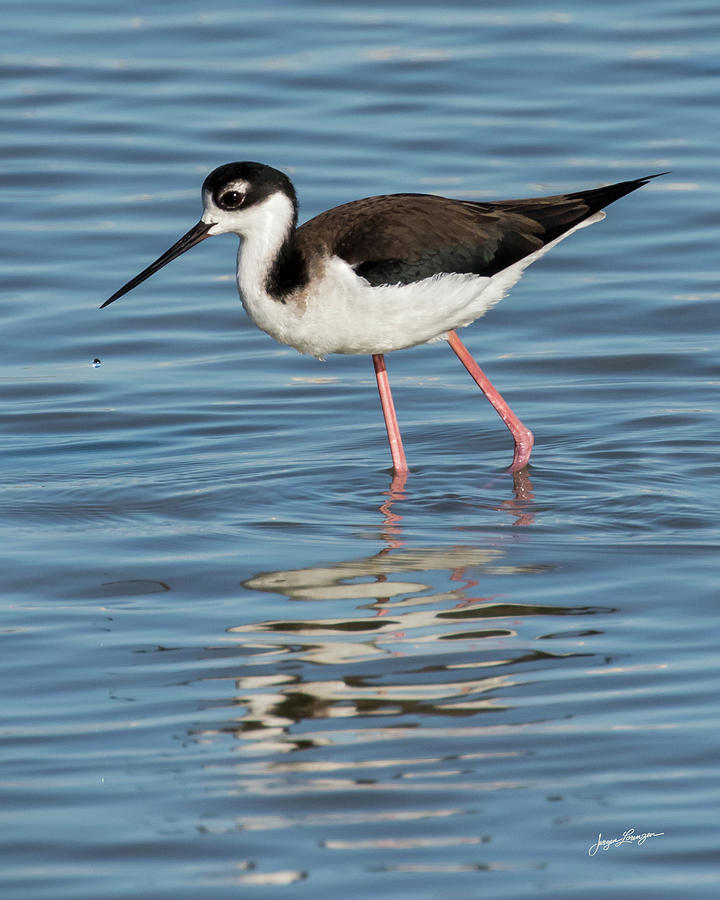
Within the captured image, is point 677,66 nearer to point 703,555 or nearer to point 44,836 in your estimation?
point 703,555

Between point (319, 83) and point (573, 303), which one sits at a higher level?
point (319, 83)

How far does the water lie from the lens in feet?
13.9

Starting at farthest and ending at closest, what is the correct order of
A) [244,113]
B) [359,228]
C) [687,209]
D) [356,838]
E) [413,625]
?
[244,113] < [687,209] < [359,228] < [413,625] < [356,838]

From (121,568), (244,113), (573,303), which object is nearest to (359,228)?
(121,568)

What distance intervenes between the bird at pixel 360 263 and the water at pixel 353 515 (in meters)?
0.63

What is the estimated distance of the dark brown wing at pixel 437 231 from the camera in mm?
7262

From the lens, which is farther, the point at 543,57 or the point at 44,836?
the point at 543,57

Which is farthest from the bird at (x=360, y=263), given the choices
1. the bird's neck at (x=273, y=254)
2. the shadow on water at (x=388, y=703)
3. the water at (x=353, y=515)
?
the shadow on water at (x=388, y=703)

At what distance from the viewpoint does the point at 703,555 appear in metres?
6.21

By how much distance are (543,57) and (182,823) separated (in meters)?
11.5

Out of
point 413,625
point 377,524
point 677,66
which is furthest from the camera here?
point 677,66
